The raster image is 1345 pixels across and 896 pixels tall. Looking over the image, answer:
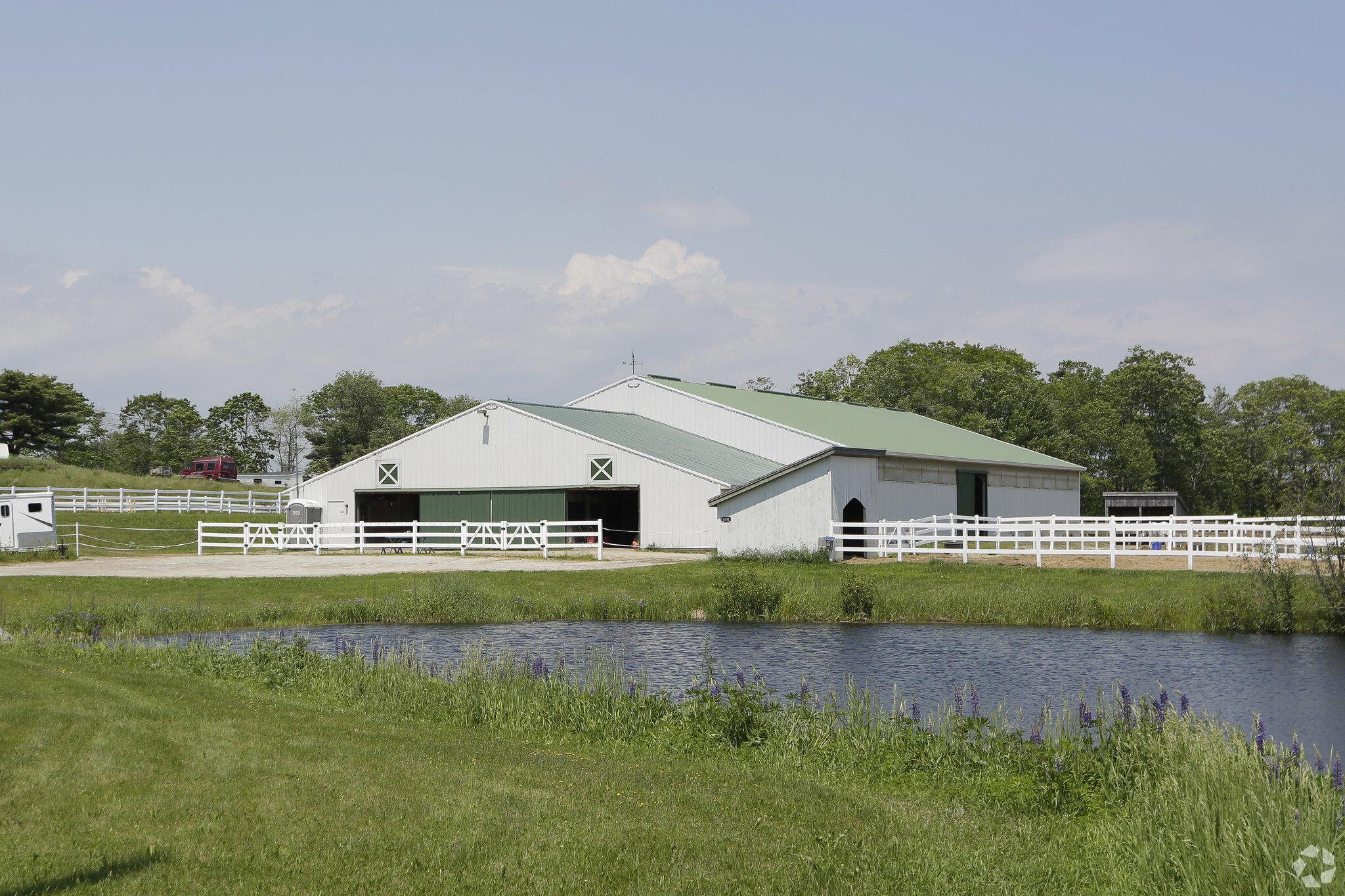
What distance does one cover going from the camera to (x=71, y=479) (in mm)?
67875

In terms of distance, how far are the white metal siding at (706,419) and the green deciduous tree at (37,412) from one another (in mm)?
49157

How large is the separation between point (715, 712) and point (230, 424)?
12706cm

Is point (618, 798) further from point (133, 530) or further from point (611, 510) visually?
point (133, 530)

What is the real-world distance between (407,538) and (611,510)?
9.79 metres

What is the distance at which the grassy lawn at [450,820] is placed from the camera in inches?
272

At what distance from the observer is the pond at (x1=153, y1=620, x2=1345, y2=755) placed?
14.9 m

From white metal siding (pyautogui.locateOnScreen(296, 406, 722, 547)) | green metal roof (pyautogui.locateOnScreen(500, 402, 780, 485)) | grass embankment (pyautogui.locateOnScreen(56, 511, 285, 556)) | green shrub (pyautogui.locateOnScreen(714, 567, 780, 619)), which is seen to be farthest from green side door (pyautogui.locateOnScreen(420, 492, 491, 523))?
green shrub (pyautogui.locateOnScreen(714, 567, 780, 619))

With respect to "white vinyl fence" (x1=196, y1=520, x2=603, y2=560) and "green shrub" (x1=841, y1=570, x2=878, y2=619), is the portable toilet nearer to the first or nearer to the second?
"white vinyl fence" (x1=196, y1=520, x2=603, y2=560)

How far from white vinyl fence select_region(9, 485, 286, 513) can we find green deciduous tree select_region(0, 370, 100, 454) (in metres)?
26.6

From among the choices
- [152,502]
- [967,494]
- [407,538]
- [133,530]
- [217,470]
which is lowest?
[407,538]

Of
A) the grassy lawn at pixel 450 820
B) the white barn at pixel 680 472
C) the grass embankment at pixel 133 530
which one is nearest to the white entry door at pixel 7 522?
the grass embankment at pixel 133 530

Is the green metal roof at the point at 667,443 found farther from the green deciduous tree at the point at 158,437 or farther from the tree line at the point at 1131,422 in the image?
the green deciduous tree at the point at 158,437

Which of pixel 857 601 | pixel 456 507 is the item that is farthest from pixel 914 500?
pixel 857 601

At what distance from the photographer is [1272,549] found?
23000 mm
